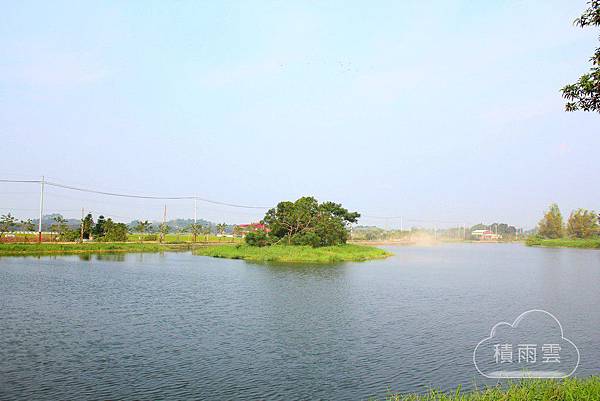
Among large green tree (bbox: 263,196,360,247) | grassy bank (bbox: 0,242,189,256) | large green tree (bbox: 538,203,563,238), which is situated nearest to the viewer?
grassy bank (bbox: 0,242,189,256)

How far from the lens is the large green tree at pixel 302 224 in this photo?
67.8 m

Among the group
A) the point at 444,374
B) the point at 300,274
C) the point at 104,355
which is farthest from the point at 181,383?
the point at 300,274

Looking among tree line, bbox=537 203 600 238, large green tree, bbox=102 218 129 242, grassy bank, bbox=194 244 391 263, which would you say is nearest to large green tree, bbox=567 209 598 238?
tree line, bbox=537 203 600 238

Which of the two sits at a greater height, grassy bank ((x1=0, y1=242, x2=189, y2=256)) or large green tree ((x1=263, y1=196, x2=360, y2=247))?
large green tree ((x1=263, y1=196, x2=360, y2=247))

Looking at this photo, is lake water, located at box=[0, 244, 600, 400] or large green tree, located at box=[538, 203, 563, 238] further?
large green tree, located at box=[538, 203, 563, 238]

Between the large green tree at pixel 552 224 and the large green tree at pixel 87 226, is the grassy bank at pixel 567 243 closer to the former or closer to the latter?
the large green tree at pixel 552 224

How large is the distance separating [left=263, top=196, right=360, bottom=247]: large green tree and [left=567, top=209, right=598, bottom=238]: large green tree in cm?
10623

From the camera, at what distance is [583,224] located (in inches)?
5640

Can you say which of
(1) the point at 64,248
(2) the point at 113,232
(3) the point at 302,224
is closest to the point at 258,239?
(3) the point at 302,224

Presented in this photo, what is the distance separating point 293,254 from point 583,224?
120 m

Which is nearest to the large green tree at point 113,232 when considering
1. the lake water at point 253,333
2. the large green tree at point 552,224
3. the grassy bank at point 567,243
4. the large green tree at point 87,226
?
the large green tree at point 87,226

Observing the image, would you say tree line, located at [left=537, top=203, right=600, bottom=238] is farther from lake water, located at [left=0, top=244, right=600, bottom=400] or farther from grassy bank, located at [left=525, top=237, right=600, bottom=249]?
lake water, located at [left=0, top=244, right=600, bottom=400]

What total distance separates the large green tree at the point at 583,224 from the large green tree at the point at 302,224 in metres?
106

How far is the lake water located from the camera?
45.6 ft
